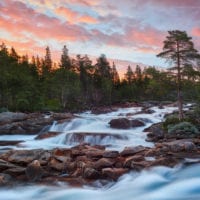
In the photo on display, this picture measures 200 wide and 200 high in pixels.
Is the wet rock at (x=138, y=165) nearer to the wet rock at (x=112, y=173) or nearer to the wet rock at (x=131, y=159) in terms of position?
the wet rock at (x=131, y=159)

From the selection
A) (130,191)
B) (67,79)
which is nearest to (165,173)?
(130,191)

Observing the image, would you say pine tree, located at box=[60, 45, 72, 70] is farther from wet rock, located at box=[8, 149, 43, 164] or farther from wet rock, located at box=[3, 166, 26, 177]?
wet rock, located at box=[3, 166, 26, 177]

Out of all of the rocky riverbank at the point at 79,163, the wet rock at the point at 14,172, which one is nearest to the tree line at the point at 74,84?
the rocky riverbank at the point at 79,163

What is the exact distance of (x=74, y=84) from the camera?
69.4m

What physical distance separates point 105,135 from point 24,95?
99.5 ft

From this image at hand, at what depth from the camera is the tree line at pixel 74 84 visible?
29.7 meters

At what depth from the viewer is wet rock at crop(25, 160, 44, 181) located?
13016 millimetres

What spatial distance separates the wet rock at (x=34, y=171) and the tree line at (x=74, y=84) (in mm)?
18321

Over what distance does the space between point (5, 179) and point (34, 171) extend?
1.21 meters

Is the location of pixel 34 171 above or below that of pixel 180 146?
below

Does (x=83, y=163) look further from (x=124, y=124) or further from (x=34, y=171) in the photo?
(x=124, y=124)

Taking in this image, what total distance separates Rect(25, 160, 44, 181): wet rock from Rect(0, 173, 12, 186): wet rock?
742 mm

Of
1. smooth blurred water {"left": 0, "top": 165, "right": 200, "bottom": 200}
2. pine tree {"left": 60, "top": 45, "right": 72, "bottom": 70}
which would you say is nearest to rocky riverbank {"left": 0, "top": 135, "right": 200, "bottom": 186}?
smooth blurred water {"left": 0, "top": 165, "right": 200, "bottom": 200}

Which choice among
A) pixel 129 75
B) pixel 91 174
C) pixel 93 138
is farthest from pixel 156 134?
pixel 129 75
